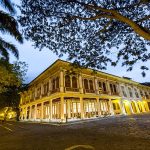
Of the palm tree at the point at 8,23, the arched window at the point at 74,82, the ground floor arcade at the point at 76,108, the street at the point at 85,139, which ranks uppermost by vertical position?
the palm tree at the point at 8,23

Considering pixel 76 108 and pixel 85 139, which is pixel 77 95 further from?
pixel 85 139

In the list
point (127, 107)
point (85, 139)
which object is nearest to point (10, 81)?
point (85, 139)

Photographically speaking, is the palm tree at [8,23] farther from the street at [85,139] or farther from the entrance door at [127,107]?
the entrance door at [127,107]

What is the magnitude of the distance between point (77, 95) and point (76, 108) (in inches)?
77.9

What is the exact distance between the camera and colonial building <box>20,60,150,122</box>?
22094 mm

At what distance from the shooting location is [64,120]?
20156 mm

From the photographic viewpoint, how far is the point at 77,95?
74.9 ft

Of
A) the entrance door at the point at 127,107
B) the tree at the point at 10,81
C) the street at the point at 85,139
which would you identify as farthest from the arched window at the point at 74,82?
the street at the point at 85,139

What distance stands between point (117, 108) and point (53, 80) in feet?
46.7

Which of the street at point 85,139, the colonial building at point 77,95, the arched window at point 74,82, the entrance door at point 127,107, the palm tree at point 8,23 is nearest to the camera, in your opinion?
the street at point 85,139

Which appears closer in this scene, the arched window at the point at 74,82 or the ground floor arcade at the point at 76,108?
the ground floor arcade at the point at 76,108

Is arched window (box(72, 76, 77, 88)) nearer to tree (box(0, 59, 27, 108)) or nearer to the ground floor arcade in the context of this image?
the ground floor arcade

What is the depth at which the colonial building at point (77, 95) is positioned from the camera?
22.1m

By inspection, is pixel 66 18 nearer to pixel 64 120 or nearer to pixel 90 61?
pixel 90 61
